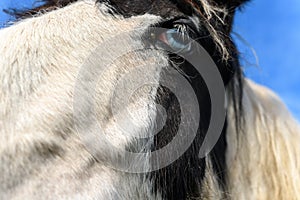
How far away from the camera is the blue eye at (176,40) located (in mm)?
2244

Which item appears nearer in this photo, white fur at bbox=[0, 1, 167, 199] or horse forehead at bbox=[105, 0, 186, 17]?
white fur at bbox=[0, 1, 167, 199]

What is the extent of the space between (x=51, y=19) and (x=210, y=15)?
2.61ft

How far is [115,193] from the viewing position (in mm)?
1836

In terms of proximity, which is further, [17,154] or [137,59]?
[137,59]

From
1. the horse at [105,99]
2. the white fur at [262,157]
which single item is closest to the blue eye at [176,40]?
the horse at [105,99]

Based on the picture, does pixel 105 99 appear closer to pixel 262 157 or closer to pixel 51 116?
pixel 51 116

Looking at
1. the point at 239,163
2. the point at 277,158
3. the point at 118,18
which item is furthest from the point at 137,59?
the point at 277,158

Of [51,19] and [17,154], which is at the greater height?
[51,19]

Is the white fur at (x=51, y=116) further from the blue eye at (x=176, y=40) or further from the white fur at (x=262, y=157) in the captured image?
the white fur at (x=262, y=157)

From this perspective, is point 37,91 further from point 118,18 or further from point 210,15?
point 210,15

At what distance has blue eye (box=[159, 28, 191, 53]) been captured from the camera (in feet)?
7.36

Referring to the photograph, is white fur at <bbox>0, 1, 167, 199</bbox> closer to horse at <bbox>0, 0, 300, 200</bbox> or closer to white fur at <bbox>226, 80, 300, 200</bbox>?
horse at <bbox>0, 0, 300, 200</bbox>

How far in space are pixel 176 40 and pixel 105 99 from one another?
56 cm

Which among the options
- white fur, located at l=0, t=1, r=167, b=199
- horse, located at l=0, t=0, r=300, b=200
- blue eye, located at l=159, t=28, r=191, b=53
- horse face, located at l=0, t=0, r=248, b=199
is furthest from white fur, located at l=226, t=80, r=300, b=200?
white fur, located at l=0, t=1, r=167, b=199
